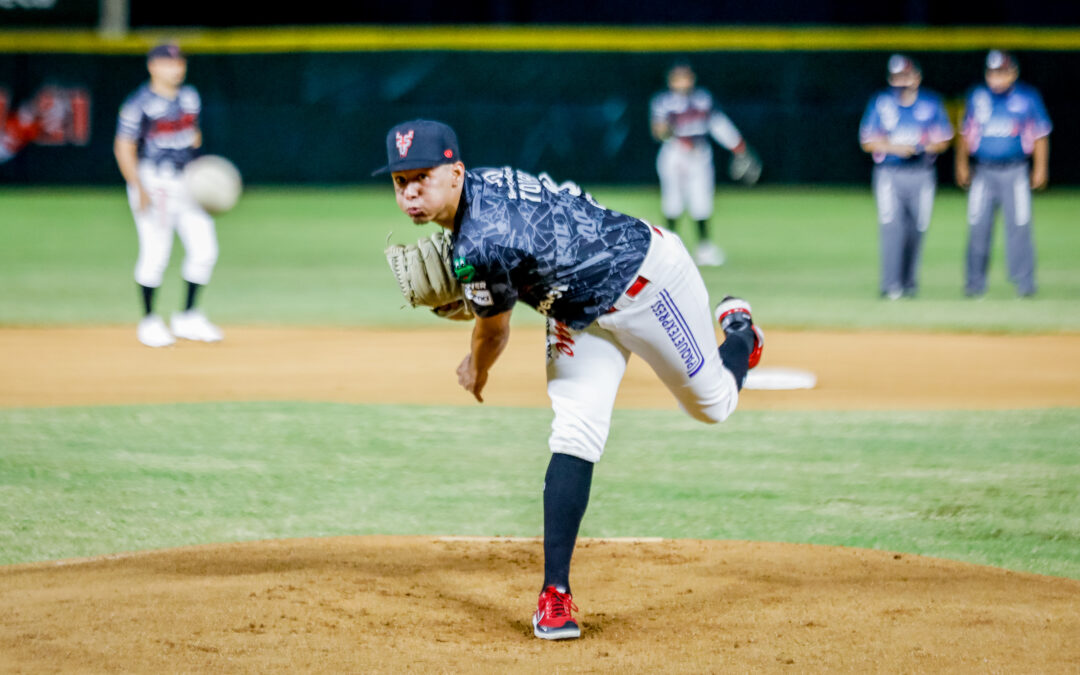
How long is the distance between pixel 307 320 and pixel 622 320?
24.8 ft

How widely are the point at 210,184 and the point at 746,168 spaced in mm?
15111

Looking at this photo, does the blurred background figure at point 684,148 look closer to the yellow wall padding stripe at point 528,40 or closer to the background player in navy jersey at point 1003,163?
the background player in navy jersey at point 1003,163

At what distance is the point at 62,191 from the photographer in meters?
25.0

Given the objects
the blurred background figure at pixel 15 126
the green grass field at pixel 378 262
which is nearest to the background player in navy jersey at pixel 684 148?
the green grass field at pixel 378 262

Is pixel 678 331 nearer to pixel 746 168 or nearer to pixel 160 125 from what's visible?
pixel 160 125

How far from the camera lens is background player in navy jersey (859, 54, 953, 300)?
1241 centimetres

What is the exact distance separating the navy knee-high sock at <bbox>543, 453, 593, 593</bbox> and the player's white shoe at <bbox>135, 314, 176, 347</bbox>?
6380 mm

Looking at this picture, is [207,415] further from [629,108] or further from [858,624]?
[629,108]

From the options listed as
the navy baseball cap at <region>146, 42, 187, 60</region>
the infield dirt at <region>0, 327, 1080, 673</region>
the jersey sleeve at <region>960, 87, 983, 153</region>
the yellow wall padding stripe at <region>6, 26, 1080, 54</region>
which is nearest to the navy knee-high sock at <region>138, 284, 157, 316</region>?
the navy baseball cap at <region>146, 42, 187, 60</region>

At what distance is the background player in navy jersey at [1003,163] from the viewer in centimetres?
1244

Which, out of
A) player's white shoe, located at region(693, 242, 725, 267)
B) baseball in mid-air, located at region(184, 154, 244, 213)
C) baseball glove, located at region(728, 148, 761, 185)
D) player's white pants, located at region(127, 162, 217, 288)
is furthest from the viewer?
baseball glove, located at region(728, 148, 761, 185)

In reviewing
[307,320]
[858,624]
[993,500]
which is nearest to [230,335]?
[307,320]

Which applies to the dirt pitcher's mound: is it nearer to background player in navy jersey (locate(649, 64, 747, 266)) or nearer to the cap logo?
the cap logo

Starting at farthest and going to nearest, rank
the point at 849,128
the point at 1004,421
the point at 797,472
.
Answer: the point at 849,128 → the point at 1004,421 → the point at 797,472
